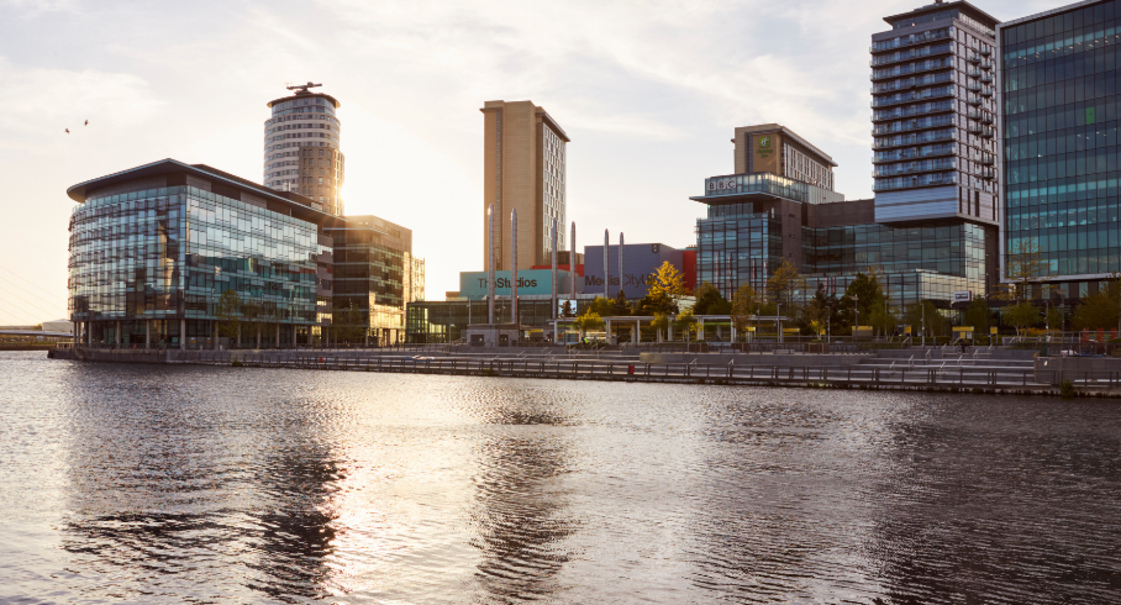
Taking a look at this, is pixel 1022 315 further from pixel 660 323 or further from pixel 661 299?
pixel 661 299

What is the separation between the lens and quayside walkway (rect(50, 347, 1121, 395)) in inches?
1914

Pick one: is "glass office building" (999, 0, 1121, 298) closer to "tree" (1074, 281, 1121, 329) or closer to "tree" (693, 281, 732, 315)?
"tree" (1074, 281, 1121, 329)

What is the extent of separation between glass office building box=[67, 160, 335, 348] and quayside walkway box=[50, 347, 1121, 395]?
141 ft

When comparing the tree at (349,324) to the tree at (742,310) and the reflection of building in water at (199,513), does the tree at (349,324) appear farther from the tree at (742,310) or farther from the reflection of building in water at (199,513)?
the reflection of building in water at (199,513)

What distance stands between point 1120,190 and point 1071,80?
1633 centimetres

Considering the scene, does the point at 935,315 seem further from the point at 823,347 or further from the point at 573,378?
the point at 573,378

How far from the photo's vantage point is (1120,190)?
4454 inches

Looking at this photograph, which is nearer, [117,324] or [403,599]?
[403,599]

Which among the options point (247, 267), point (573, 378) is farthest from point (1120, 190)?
point (247, 267)

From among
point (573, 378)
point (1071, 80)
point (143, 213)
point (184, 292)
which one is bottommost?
point (573, 378)

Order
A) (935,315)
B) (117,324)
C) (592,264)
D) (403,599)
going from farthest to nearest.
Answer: (592,264)
(117,324)
(935,315)
(403,599)

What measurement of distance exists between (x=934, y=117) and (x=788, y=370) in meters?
114

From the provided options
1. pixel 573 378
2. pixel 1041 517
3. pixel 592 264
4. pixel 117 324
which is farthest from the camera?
pixel 592 264

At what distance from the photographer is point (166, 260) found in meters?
126
